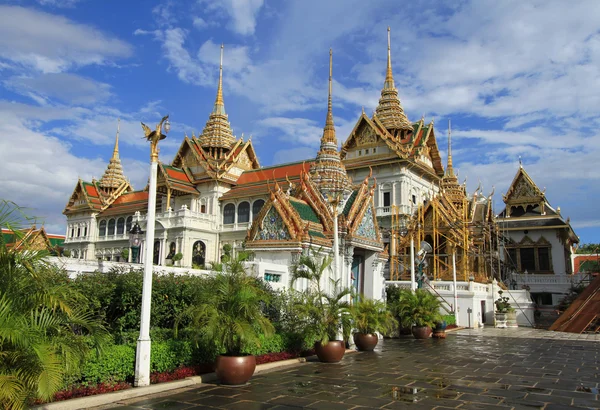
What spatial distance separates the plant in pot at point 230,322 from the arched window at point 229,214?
38033 mm

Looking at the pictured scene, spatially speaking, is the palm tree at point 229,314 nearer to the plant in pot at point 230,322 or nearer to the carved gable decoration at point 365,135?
the plant in pot at point 230,322

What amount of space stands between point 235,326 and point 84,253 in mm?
54544

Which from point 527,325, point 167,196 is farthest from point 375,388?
point 167,196

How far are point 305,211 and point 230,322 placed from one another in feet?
23.1

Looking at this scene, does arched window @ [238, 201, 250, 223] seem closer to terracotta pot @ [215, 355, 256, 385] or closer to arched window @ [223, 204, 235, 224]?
arched window @ [223, 204, 235, 224]

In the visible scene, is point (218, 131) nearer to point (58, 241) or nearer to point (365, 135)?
point (365, 135)

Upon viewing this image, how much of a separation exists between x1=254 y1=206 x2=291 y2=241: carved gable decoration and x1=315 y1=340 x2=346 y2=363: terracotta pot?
3.60 meters

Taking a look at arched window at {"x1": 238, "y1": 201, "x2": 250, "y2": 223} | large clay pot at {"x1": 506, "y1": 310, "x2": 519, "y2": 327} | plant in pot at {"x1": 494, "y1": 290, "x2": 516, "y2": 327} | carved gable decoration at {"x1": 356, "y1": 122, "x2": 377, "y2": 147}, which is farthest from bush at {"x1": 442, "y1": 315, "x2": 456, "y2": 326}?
arched window at {"x1": 238, "y1": 201, "x2": 250, "y2": 223}

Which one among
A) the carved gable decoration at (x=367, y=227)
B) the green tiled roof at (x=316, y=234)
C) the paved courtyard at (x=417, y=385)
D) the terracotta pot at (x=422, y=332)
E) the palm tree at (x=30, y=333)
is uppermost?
the carved gable decoration at (x=367, y=227)

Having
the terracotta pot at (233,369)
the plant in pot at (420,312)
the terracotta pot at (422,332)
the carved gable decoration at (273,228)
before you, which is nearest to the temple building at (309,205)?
the carved gable decoration at (273,228)

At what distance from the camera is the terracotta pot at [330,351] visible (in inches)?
448

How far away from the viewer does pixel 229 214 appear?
47.6m

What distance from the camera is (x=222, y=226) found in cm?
4684

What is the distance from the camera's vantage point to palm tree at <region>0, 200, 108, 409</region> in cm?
496
